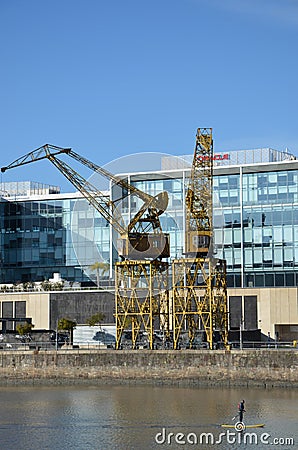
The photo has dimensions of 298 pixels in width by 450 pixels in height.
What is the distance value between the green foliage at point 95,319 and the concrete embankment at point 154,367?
13.3m

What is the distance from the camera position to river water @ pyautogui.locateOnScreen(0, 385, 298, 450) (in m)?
57.0

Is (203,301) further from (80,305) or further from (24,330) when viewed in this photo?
(80,305)

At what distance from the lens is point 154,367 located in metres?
88.9

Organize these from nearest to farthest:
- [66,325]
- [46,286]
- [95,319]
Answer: [66,325] → [95,319] → [46,286]

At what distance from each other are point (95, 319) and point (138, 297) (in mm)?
7003

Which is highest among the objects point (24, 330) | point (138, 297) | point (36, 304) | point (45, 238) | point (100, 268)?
point (45, 238)

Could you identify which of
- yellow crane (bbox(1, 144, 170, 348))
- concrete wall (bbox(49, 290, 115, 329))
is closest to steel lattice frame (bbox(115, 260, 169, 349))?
yellow crane (bbox(1, 144, 170, 348))

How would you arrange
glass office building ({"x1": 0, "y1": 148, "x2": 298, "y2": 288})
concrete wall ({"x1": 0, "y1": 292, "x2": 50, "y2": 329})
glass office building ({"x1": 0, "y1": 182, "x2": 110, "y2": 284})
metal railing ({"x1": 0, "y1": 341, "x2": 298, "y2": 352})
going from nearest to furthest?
1. metal railing ({"x1": 0, "y1": 341, "x2": 298, "y2": 352})
2. concrete wall ({"x1": 0, "y1": 292, "x2": 50, "y2": 329})
3. glass office building ({"x1": 0, "y1": 148, "x2": 298, "y2": 288})
4. glass office building ({"x1": 0, "y1": 182, "x2": 110, "y2": 284})

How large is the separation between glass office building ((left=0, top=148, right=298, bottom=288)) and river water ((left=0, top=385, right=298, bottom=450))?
34.0 metres

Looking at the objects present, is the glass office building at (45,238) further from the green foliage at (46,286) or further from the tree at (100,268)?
the green foliage at (46,286)

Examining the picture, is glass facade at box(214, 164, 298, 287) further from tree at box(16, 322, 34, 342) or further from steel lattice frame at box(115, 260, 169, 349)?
tree at box(16, 322, 34, 342)

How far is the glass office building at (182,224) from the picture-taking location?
116 metres

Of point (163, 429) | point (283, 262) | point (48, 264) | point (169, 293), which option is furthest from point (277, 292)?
point (163, 429)

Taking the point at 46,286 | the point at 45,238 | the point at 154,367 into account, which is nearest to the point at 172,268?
the point at 154,367
